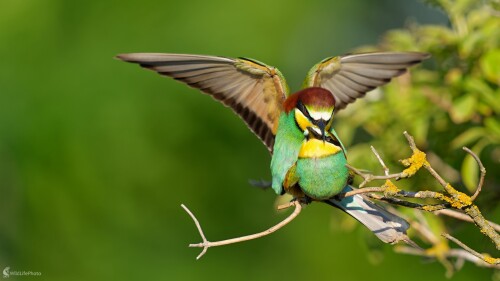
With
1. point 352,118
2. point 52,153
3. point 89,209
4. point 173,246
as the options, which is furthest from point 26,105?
point 352,118

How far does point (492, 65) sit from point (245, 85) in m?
0.75

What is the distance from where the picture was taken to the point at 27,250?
20.1 ft

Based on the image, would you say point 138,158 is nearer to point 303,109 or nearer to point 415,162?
point 303,109

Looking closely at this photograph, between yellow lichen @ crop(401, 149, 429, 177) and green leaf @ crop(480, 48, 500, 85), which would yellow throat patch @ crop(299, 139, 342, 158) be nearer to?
yellow lichen @ crop(401, 149, 429, 177)

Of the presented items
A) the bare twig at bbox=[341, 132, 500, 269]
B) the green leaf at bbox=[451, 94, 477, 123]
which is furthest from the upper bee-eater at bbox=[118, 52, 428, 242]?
the bare twig at bbox=[341, 132, 500, 269]

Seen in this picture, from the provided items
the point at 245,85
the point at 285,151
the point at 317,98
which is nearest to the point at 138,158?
the point at 245,85

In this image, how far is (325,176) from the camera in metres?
2.11

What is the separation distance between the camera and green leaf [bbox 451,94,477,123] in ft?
8.46

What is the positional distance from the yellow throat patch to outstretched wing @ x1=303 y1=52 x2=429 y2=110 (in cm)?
59

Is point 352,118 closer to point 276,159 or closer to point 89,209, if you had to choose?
point 276,159

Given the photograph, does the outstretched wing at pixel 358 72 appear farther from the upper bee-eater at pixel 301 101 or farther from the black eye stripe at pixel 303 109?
the black eye stripe at pixel 303 109

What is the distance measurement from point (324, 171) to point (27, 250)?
4.43 m

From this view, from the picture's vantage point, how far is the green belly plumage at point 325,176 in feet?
6.93

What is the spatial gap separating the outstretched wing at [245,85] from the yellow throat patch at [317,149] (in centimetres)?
49
